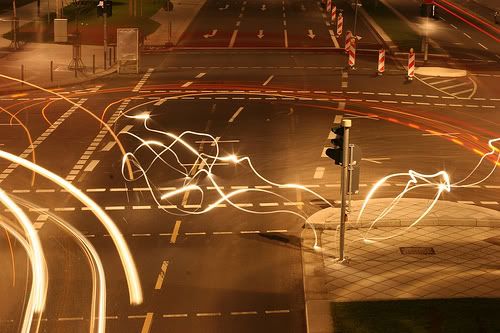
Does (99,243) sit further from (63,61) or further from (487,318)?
(63,61)

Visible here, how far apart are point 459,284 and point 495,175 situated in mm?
9624

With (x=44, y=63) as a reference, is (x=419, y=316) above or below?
above

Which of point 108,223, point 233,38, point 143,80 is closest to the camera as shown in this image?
point 108,223

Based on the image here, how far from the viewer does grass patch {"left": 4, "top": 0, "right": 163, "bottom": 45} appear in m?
59.6

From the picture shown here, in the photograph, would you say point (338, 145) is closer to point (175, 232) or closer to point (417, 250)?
point (417, 250)

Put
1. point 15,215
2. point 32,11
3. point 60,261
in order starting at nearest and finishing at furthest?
1. point 60,261
2. point 15,215
3. point 32,11

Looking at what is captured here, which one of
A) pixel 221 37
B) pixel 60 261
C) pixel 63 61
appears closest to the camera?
pixel 60 261

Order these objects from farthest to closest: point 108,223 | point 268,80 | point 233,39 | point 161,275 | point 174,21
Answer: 1. point 174,21
2. point 233,39
3. point 268,80
4. point 108,223
5. point 161,275

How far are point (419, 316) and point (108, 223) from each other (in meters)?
8.05

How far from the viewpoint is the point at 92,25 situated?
66812 millimetres

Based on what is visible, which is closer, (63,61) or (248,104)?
(248,104)

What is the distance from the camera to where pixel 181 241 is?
2212 cm

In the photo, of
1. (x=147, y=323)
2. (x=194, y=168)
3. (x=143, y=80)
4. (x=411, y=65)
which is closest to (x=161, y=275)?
(x=147, y=323)

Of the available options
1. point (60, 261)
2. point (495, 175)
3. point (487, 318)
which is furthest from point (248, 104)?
point (487, 318)
